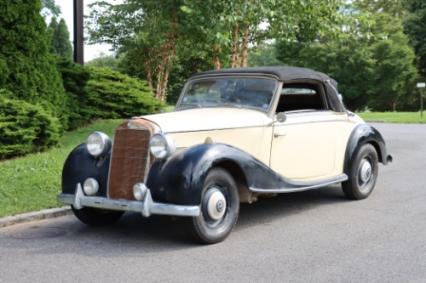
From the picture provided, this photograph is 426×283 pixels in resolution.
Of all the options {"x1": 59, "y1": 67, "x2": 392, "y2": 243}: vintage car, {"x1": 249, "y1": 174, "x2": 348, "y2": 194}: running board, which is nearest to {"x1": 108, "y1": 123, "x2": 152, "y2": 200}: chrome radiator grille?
{"x1": 59, "y1": 67, "x2": 392, "y2": 243}: vintage car

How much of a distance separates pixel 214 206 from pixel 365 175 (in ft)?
10.2

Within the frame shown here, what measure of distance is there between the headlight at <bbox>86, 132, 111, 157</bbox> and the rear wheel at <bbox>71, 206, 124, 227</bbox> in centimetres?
67

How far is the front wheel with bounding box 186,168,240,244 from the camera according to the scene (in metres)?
5.73

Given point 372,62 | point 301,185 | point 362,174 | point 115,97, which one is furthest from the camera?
point 372,62

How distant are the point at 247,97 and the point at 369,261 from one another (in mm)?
2698

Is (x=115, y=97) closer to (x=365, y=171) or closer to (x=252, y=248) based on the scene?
(x=365, y=171)

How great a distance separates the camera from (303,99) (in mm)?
8195

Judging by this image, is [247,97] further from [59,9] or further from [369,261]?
[59,9]

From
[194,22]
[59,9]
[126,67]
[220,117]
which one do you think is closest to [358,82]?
Result: [126,67]

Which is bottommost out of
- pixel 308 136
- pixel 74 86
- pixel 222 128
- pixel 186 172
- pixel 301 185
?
pixel 301 185

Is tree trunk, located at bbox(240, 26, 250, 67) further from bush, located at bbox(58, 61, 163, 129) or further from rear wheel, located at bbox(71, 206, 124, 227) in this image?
rear wheel, located at bbox(71, 206, 124, 227)

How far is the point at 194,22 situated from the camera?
489 inches

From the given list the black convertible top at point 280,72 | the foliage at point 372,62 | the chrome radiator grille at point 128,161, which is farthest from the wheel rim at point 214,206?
the foliage at point 372,62

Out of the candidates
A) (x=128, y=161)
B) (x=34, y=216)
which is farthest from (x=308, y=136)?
(x=34, y=216)
